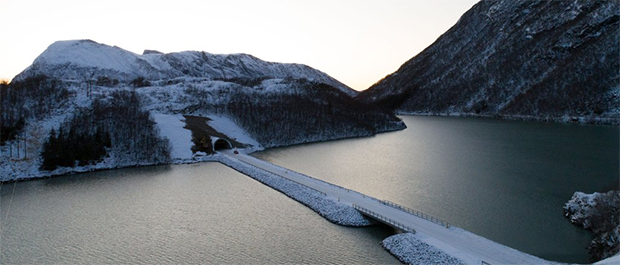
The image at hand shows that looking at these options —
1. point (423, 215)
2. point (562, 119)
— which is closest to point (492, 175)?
point (423, 215)

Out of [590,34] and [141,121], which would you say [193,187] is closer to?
[141,121]

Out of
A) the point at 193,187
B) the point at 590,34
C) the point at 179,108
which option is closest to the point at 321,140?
the point at 179,108

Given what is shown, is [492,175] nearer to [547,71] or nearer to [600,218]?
[600,218]

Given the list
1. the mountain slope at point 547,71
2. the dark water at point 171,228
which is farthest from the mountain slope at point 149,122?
the mountain slope at point 547,71

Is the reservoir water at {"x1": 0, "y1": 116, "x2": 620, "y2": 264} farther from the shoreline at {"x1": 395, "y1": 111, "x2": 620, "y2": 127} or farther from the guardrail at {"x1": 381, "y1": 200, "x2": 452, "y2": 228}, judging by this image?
the shoreline at {"x1": 395, "y1": 111, "x2": 620, "y2": 127}

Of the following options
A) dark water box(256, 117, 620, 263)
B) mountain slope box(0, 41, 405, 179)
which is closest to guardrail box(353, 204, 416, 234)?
dark water box(256, 117, 620, 263)

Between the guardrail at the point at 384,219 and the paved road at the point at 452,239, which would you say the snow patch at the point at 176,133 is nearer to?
the paved road at the point at 452,239
